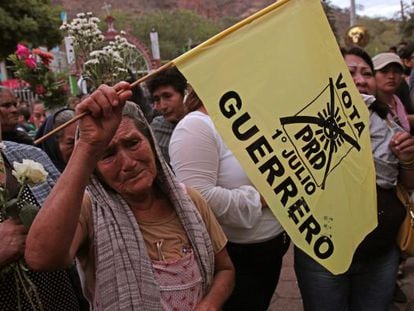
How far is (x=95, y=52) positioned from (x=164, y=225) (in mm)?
2479

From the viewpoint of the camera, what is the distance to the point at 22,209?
1208mm

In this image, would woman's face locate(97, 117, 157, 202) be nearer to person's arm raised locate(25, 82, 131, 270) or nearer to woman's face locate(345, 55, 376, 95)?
person's arm raised locate(25, 82, 131, 270)

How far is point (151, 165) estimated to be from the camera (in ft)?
5.05

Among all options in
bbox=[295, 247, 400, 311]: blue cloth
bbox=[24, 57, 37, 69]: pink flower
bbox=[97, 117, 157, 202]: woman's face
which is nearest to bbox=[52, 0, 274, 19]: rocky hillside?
bbox=[24, 57, 37, 69]: pink flower

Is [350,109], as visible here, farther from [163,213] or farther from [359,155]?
[163,213]

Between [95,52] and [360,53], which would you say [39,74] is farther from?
[360,53]

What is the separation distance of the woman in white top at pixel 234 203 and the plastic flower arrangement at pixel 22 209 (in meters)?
0.72

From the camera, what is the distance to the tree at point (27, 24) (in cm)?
1889

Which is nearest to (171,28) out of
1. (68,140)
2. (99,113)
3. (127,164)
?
(68,140)

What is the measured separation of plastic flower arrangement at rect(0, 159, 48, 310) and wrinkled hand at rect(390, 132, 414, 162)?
52.9 inches

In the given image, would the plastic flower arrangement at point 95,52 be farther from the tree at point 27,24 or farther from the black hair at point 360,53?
the tree at point 27,24

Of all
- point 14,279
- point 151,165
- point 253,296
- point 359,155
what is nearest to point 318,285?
point 253,296

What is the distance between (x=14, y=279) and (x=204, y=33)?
198 feet

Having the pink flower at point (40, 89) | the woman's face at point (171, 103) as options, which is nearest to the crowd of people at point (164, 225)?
the woman's face at point (171, 103)
